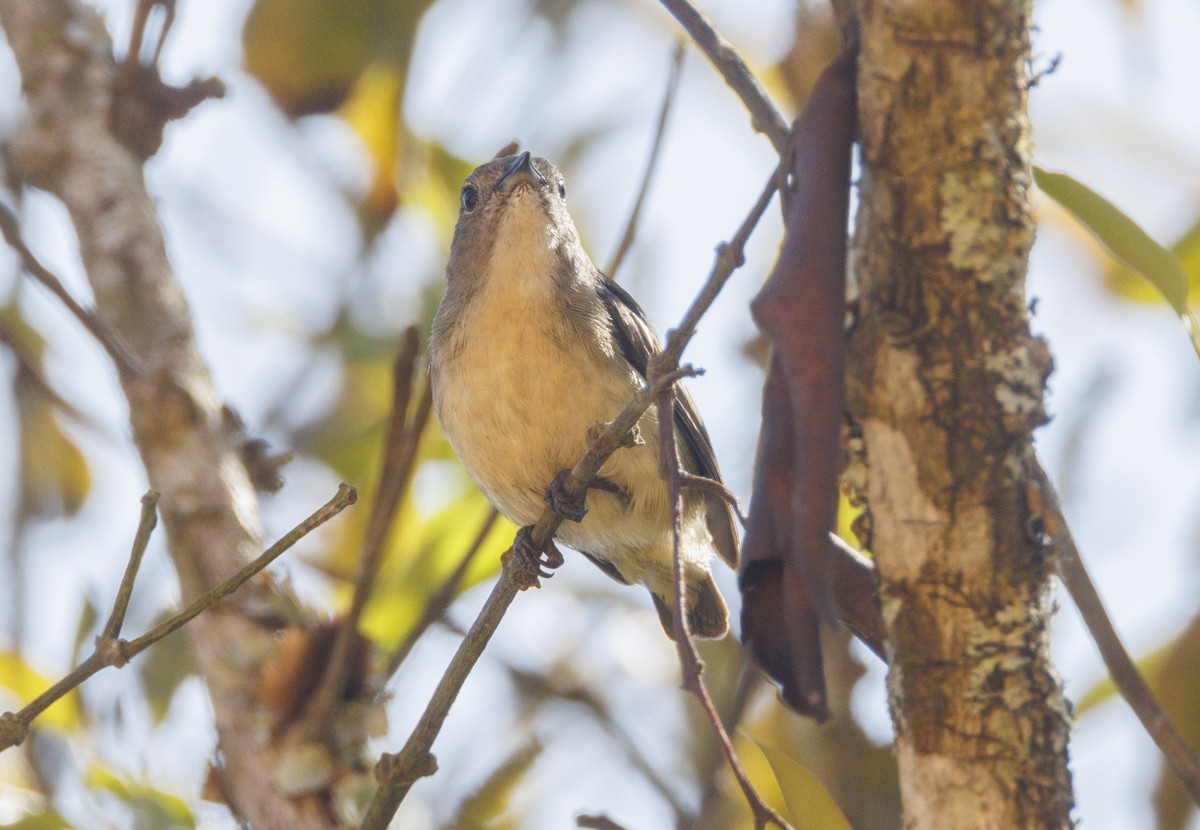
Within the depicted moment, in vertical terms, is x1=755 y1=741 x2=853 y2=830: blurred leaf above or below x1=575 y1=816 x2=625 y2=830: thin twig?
above

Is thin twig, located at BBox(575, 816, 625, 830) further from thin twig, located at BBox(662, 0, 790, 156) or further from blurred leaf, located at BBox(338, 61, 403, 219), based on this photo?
blurred leaf, located at BBox(338, 61, 403, 219)

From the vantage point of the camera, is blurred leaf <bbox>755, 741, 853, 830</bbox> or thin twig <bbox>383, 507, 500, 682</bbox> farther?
thin twig <bbox>383, 507, 500, 682</bbox>

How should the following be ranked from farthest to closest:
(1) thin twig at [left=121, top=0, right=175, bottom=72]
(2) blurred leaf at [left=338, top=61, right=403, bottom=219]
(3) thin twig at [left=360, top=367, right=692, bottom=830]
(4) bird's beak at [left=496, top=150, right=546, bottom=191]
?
(4) bird's beak at [left=496, top=150, right=546, bottom=191] < (2) blurred leaf at [left=338, top=61, right=403, bottom=219] < (1) thin twig at [left=121, top=0, right=175, bottom=72] < (3) thin twig at [left=360, top=367, right=692, bottom=830]

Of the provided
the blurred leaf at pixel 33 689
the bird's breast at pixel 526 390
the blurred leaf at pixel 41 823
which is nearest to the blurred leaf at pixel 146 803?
the blurred leaf at pixel 41 823

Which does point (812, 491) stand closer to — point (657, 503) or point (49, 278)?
point (49, 278)

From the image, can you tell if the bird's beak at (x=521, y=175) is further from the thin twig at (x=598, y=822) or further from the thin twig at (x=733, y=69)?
the thin twig at (x=598, y=822)

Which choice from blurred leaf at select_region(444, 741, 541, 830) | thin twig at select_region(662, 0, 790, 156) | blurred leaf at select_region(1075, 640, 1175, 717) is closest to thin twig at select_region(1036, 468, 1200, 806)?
thin twig at select_region(662, 0, 790, 156)

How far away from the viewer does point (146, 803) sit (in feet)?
9.26

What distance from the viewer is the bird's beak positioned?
4.20 m

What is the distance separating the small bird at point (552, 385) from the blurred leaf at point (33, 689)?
127 cm

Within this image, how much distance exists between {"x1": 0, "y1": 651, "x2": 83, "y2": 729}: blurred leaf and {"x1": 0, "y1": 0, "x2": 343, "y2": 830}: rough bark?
0.47 m

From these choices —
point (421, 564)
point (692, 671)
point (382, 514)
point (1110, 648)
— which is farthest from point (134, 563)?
point (1110, 648)

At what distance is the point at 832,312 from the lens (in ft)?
5.20

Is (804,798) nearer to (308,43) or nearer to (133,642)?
(133,642)
